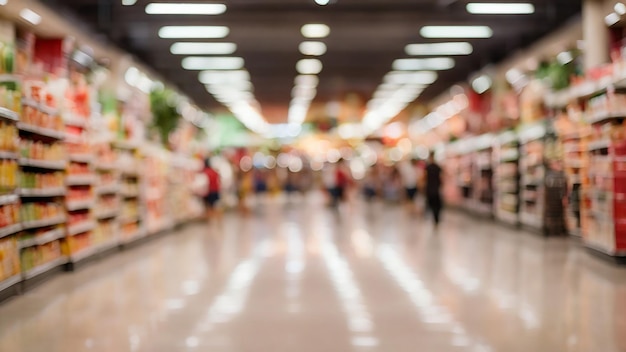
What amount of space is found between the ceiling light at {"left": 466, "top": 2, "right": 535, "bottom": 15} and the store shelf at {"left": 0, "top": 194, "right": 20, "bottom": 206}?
8.78m

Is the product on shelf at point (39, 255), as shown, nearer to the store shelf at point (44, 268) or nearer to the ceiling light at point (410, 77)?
the store shelf at point (44, 268)

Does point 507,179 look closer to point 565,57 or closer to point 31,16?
point 565,57

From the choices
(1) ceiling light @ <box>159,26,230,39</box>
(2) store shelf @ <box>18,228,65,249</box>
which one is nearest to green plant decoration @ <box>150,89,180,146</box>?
(1) ceiling light @ <box>159,26,230,39</box>

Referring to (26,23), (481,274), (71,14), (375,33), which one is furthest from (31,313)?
(375,33)

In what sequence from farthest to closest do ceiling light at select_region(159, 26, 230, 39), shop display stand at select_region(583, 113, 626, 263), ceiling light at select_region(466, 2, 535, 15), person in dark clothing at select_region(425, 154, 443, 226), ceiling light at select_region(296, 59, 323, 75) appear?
ceiling light at select_region(296, 59, 323, 75), person in dark clothing at select_region(425, 154, 443, 226), ceiling light at select_region(159, 26, 230, 39), ceiling light at select_region(466, 2, 535, 15), shop display stand at select_region(583, 113, 626, 263)

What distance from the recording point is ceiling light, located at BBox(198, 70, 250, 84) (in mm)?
22250

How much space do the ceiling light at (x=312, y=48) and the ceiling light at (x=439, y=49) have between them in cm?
199

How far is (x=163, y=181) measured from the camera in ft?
52.2

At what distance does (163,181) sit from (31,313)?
9.34 metres

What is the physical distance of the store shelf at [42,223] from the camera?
8.08m

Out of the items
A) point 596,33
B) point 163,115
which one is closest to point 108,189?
point 163,115

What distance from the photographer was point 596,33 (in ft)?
39.6

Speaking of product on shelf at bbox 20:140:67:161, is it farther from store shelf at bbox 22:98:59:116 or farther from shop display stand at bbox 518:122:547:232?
shop display stand at bbox 518:122:547:232

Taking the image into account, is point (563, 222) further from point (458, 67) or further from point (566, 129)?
point (458, 67)
